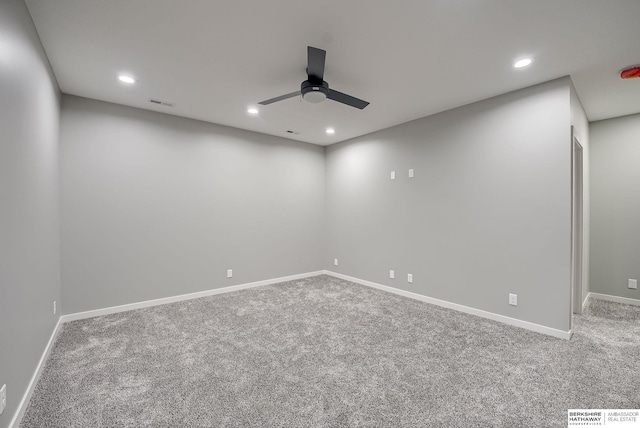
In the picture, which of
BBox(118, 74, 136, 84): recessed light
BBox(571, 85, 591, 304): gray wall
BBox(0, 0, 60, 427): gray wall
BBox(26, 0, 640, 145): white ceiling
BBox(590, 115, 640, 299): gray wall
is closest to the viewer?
BBox(0, 0, 60, 427): gray wall

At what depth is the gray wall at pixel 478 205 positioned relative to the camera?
299cm

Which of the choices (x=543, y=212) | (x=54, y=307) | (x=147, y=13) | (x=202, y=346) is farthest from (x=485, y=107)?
(x=54, y=307)

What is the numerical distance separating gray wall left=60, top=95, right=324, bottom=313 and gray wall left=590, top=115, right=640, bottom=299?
460 cm

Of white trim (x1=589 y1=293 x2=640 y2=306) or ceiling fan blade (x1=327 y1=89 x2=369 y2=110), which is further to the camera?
white trim (x1=589 y1=293 x2=640 y2=306)

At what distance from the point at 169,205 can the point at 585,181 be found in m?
5.81

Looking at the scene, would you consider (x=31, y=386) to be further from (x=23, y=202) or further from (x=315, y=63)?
(x=315, y=63)

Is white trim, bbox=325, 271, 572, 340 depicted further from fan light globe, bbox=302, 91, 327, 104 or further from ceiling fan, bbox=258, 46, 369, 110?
fan light globe, bbox=302, 91, 327, 104

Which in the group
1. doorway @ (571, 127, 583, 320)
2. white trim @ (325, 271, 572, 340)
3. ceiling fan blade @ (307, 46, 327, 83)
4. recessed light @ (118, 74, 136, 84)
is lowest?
white trim @ (325, 271, 572, 340)

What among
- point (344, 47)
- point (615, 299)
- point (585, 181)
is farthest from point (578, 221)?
point (344, 47)

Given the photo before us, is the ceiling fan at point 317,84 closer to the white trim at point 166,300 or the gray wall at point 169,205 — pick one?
the gray wall at point 169,205

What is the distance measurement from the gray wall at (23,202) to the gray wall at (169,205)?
710 mm

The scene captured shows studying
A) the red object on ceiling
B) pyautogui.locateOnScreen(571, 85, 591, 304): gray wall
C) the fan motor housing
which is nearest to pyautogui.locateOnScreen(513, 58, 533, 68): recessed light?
the red object on ceiling

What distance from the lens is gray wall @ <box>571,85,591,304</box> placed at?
134 inches

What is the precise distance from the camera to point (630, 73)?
8.84ft
